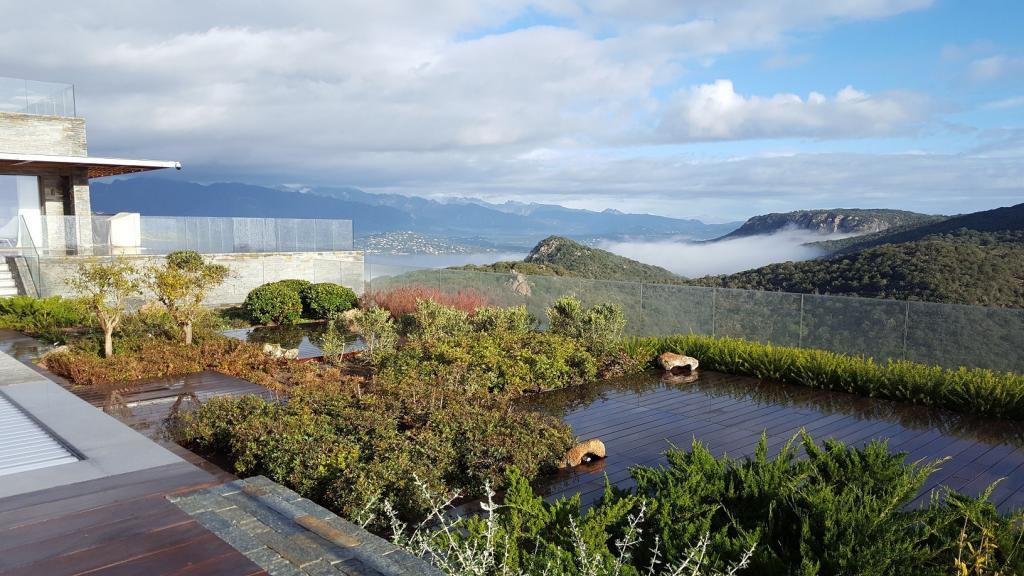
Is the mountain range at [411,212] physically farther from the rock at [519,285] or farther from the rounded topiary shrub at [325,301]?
the rock at [519,285]

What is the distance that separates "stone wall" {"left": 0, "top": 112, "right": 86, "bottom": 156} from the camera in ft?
63.0

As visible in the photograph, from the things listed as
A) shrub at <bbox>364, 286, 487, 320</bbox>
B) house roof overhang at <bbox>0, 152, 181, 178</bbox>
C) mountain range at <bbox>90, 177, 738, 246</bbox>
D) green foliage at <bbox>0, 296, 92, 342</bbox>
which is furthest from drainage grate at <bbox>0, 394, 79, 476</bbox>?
mountain range at <bbox>90, 177, 738, 246</bbox>

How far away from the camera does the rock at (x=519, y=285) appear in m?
13.5

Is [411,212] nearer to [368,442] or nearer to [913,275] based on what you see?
[913,275]

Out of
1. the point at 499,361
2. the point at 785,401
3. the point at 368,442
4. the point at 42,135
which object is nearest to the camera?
the point at 368,442

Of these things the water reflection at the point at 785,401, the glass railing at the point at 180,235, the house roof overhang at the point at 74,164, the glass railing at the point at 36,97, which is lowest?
the water reflection at the point at 785,401

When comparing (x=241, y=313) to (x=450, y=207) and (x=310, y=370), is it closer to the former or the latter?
(x=310, y=370)

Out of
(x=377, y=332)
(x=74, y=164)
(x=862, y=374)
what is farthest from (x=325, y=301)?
(x=862, y=374)

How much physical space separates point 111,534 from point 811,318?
9.58 metres

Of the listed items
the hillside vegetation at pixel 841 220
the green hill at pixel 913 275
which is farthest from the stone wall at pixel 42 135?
the hillside vegetation at pixel 841 220

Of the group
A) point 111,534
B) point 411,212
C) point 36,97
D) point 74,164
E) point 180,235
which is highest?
point 36,97

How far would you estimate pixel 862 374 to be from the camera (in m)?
8.25

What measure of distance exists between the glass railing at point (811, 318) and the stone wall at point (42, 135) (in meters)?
14.5

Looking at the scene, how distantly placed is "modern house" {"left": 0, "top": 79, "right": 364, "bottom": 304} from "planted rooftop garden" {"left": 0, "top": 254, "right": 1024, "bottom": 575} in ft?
17.2
